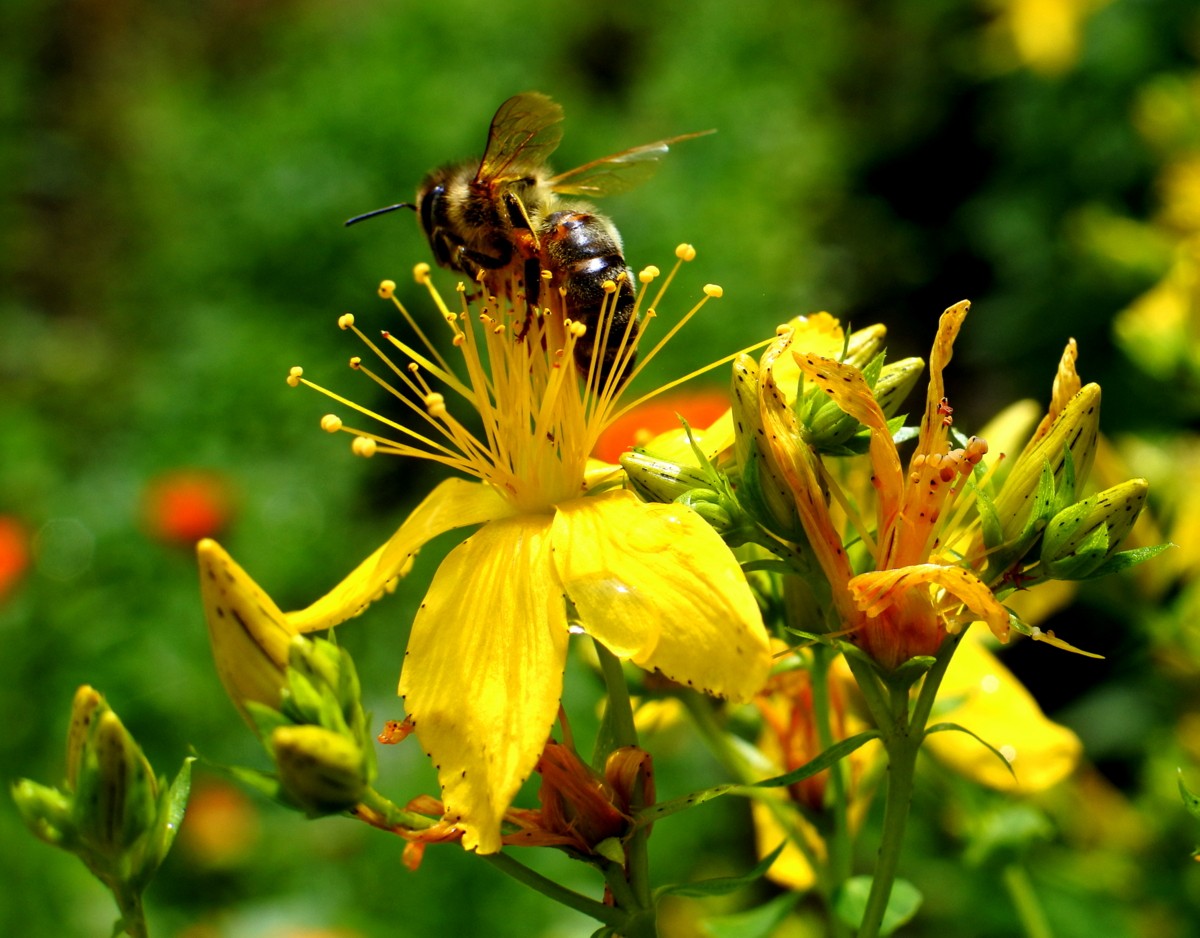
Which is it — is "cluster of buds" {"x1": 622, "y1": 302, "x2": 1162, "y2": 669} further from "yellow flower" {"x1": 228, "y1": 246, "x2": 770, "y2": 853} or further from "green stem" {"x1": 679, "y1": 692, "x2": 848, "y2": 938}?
"green stem" {"x1": 679, "y1": 692, "x2": 848, "y2": 938}

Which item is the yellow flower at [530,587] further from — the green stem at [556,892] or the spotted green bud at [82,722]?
the spotted green bud at [82,722]

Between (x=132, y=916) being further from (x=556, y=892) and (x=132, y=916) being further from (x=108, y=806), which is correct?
(x=556, y=892)

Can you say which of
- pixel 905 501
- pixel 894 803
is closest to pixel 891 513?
pixel 905 501

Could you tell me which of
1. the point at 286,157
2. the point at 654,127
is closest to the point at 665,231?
the point at 654,127

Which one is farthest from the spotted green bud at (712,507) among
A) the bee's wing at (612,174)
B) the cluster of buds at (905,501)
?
the bee's wing at (612,174)

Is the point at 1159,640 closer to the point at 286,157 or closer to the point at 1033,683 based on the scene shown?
the point at 1033,683

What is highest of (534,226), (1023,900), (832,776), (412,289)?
(534,226)

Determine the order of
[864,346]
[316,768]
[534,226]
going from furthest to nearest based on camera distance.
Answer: [534,226] → [864,346] → [316,768]
